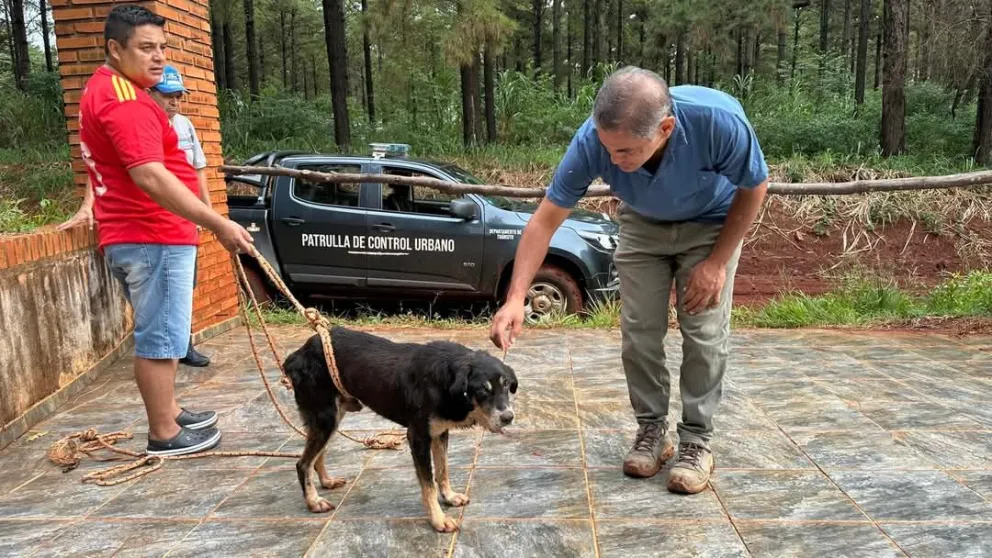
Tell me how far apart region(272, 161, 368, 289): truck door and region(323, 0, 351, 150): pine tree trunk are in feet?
22.7

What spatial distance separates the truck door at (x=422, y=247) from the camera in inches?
284

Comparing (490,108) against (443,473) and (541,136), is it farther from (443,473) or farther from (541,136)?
(443,473)

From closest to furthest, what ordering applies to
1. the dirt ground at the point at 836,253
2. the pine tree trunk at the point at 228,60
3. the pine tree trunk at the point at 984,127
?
the dirt ground at the point at 836,253
the pine tree trunk at the point at 984,127
the pine tree trunk at the point at 228,60

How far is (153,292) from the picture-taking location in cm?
325

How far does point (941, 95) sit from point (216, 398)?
1753cm

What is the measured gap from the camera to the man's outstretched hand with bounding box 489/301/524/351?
2.64m

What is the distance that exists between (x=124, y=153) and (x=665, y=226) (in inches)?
A: 94.7

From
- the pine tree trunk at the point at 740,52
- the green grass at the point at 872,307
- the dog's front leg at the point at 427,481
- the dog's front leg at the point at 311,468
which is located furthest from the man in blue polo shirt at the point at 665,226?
the pine tree trunk at the point at 740,52

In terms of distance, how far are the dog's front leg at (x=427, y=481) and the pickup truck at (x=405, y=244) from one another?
14.9ft

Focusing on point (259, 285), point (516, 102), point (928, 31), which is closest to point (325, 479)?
point (259, 285)

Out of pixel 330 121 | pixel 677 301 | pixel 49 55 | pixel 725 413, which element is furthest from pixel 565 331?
pixel 49 55

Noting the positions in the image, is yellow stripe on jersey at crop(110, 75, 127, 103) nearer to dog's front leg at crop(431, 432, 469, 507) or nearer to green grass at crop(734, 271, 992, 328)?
dog's front leg at crop(431, 432, 469, 507)

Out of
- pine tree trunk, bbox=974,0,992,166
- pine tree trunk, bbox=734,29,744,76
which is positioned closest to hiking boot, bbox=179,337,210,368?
pine tree trunk, bbox=974,0,992,166

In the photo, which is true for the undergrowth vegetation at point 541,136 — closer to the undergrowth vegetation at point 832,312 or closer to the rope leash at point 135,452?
the undergrowth vegetation at point 832,312
